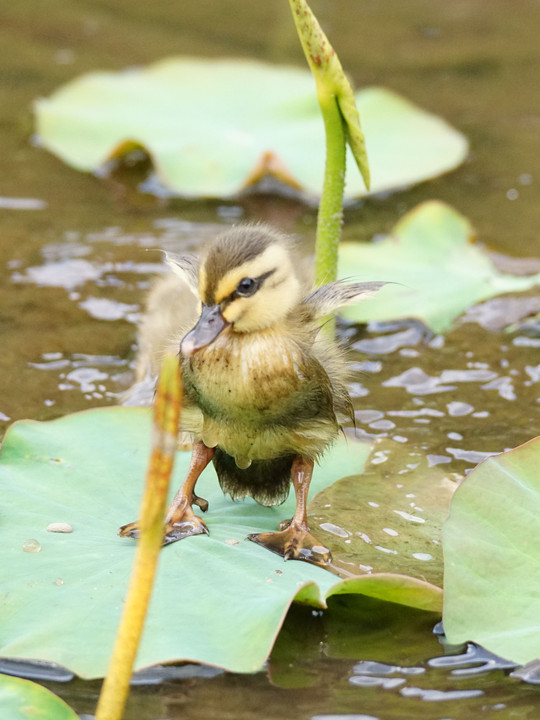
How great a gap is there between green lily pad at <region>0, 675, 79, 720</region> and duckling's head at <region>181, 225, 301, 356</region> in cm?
77

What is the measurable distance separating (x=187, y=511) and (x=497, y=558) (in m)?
0.73

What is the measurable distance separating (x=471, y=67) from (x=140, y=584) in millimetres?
5451

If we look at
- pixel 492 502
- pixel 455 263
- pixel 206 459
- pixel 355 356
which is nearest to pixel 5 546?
pixel 206 459

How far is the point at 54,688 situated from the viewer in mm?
2143

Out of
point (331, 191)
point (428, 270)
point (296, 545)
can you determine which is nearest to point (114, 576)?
point (296, 545)

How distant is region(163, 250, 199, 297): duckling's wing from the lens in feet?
8.77

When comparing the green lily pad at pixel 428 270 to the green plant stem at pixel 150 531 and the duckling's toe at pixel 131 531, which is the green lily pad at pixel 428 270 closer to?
the duckling's toe at pixel 131 531

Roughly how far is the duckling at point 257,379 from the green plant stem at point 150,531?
0.76m

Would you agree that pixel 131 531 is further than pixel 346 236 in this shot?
No

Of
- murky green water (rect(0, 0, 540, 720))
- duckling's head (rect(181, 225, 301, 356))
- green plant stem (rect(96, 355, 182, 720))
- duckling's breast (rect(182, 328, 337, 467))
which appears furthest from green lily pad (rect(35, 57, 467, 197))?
green plant stem (rect(96, 355, 182, 720))

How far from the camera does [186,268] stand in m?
2.75

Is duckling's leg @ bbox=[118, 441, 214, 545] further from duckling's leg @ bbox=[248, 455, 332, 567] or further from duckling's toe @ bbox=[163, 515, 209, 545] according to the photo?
duckling's leg @ bbox=[248, 455, 332, 567]

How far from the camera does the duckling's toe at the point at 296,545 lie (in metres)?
2.46

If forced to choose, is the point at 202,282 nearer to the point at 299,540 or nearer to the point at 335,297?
the point at 335,297
